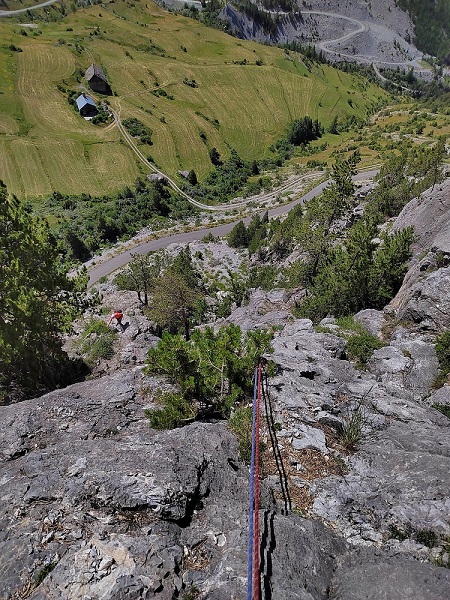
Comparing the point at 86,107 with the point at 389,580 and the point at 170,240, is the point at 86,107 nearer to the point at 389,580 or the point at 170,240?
the point at 170,240

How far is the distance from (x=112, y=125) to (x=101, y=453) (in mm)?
140210

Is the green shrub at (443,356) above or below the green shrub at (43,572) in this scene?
below

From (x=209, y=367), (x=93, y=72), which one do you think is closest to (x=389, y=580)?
(x=209, y=367)

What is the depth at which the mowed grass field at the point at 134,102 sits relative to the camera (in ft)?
369

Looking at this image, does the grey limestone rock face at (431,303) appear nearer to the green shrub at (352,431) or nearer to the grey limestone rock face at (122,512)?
the green shrub at (352,431)

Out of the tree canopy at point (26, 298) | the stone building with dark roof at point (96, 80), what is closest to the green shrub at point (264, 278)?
the tree canopy at point (26, 298)

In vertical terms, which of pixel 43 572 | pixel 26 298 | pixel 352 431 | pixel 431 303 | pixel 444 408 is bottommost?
pixel 444 408

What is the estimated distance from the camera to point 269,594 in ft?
24.9

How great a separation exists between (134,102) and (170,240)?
8239 cm

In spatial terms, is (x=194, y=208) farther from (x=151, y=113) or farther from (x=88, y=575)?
(x=88, y=575)

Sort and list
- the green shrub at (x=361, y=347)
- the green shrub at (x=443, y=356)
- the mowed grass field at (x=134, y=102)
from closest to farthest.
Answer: the green shrub at (x=443, y=356)
the green shrub at (x=361, y=347)
the mowed grass field at (x=134, y=102)

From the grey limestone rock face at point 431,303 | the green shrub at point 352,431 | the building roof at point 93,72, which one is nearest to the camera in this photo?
the green shrub at point 352,431

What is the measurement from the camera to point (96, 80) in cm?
14038

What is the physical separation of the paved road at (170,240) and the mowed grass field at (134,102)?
3273cm
